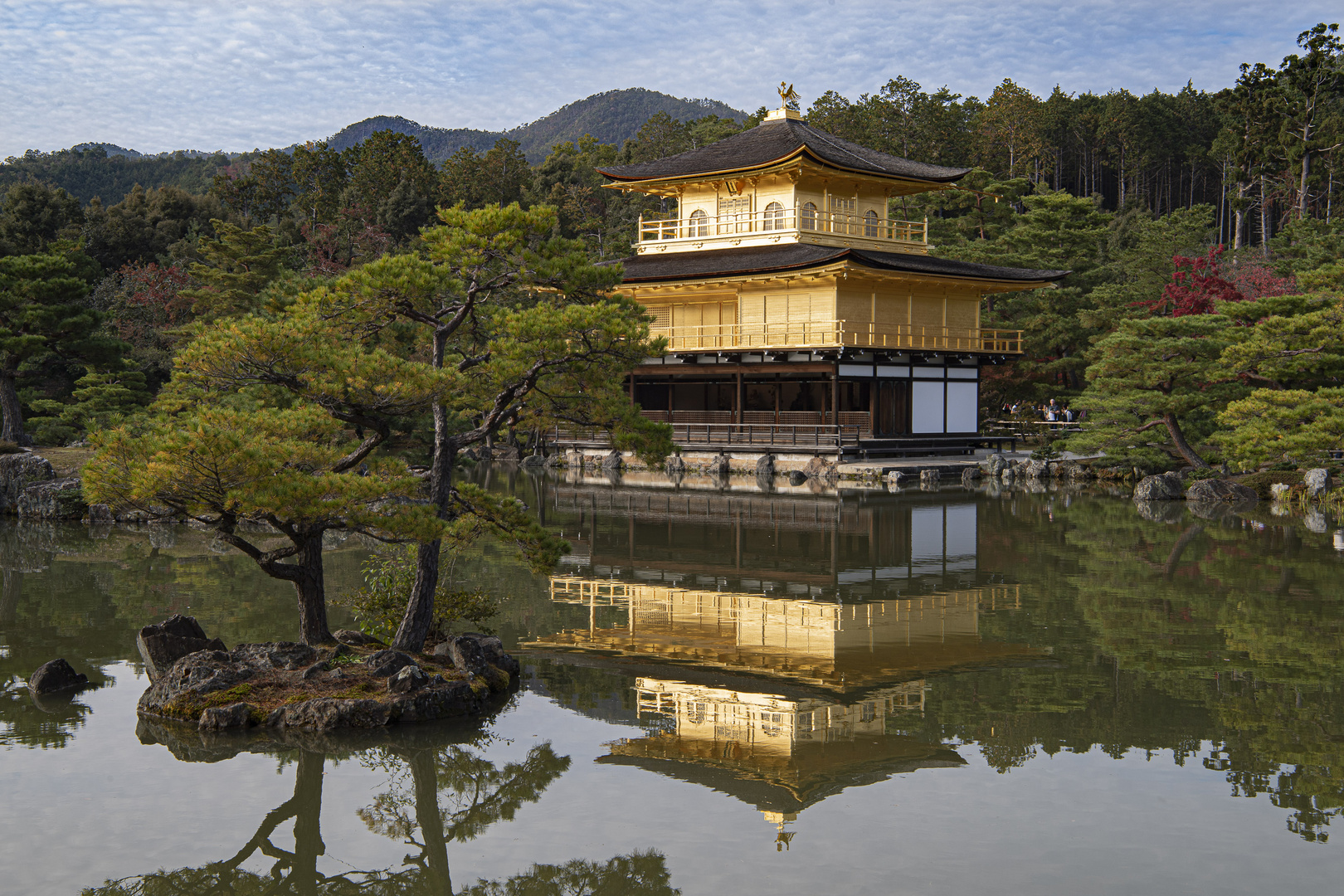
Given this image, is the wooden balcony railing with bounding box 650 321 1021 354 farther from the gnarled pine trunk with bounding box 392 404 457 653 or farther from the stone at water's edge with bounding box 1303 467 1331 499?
the gnarled pine trunk with bounding box 392 404 457 653

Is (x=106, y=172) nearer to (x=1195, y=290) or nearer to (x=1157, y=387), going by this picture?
(x=1195, y=290)

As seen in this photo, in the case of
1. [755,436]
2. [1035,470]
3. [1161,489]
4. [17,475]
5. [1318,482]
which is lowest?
[1161,489]

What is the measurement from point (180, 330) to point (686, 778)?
30647 mm

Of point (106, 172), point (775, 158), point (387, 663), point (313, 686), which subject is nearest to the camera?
point (313, 686)

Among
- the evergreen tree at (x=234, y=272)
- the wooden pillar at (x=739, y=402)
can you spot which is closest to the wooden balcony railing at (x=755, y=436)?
the wooden pillar at (x=739, y=402)

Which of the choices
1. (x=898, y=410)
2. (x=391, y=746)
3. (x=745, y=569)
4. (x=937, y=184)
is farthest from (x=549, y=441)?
(x=391, y=746)

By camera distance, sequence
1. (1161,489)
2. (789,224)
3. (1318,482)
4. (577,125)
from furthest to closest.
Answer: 1. (577,125)
2. (789,224)
3. (1161,489)
4. (1318,482)

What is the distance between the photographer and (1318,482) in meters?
24.7

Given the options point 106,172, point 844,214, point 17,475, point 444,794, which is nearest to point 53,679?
point 444,794

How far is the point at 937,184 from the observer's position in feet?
123

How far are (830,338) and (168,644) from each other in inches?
966

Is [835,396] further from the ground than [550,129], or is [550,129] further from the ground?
[550,129]

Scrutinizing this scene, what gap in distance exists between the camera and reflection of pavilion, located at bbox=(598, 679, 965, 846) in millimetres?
7828

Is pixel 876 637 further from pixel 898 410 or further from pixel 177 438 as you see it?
pixel 898 410
